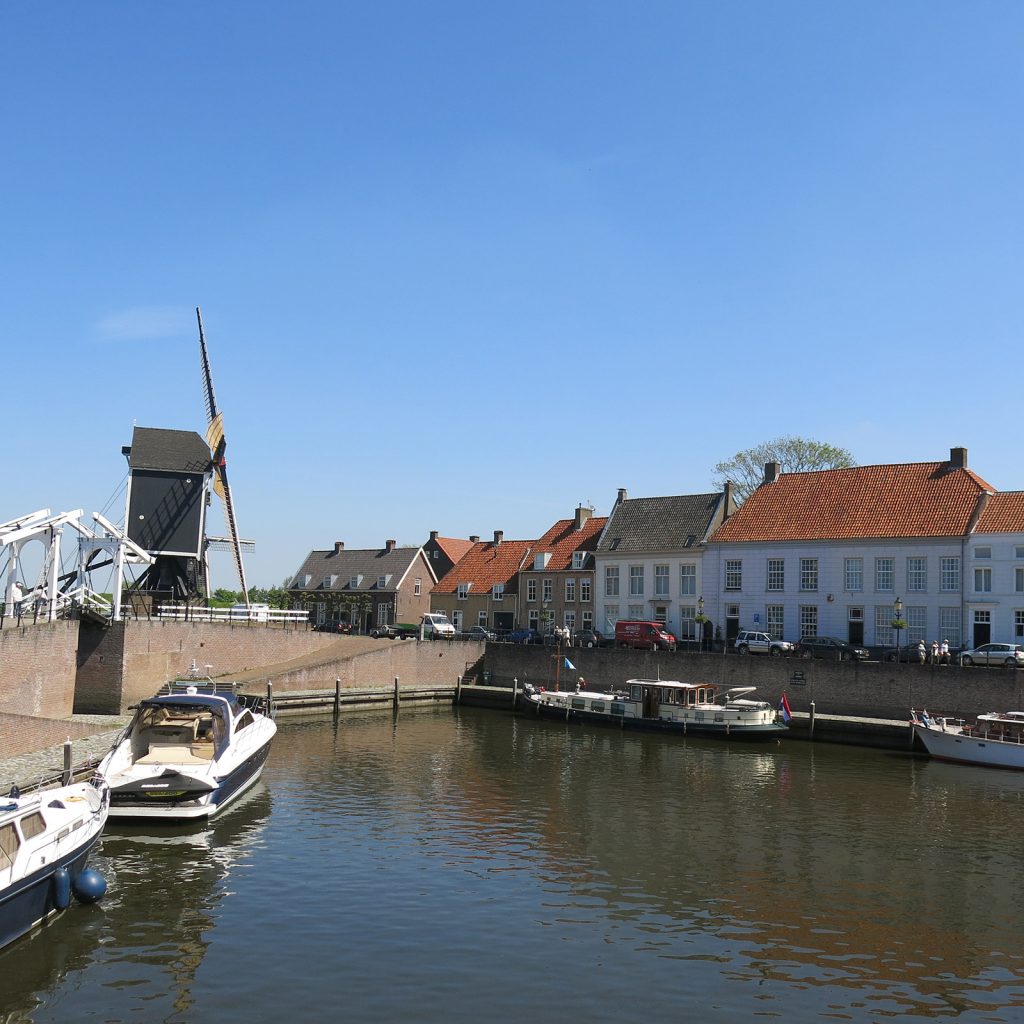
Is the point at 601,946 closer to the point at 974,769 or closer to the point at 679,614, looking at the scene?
the point at 974,769

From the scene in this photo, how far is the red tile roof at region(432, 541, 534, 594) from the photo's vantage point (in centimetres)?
8325

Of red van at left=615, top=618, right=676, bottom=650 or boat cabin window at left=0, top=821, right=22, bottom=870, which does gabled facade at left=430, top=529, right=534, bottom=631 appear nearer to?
red van at left=615, top=618, right=676, bottom=650

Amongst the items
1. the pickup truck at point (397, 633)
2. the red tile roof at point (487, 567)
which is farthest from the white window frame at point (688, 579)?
the pickup truck at point (397, 633)

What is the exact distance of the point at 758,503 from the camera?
6731 cm

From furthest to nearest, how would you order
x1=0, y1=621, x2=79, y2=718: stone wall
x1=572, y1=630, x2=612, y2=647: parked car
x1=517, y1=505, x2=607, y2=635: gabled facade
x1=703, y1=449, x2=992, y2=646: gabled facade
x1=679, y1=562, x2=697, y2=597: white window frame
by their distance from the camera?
x1=517, y1=505, x2=607, y2=635: gabled facade
x1=679, y1=562, x2=697, y2=597: white window frame
x1=572, y1=630, x2=612, y2=647: parked car
x1=703, y1=449, x2=992, y2=646: gabled facade
x1=0, y1=621, x2=79, y2=718: stone wall

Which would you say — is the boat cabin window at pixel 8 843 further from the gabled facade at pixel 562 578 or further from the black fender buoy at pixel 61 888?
the gabled facade at pixel 562 578

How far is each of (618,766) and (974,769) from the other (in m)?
14.5

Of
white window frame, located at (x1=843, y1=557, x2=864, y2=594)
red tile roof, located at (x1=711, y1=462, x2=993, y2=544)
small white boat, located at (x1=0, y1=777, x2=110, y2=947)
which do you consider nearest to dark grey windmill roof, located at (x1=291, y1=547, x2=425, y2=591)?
red tile roof, located at (x1=711, y1=462, x2=993, y2=544)

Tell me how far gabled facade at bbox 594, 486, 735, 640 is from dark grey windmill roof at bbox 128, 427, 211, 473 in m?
28.6

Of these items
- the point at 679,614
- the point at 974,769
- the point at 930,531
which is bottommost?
the point at 974,769

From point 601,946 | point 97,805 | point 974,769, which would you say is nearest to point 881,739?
point 974,769

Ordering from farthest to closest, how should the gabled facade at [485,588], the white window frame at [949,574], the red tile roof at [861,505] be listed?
the gabled facade at [485,588]
the red tile roof at [861,505]
the white window frame at [949,574]

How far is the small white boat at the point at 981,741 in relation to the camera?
1599 inches

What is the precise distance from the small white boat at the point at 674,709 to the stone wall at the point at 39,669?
76.3 feet
